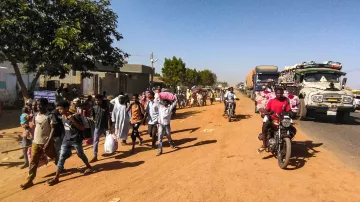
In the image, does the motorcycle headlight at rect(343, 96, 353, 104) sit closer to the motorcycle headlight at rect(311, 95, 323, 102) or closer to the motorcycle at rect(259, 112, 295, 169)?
the motorcycle headlight at rect(311, 95, 323, 102)

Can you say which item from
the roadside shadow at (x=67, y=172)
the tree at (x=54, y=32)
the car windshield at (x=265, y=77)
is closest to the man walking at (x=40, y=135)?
the roadside shadow at (x=67, y=172)

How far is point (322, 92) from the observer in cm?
1188

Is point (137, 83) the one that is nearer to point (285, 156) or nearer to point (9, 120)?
point (9, 120)

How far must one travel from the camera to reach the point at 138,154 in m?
7.22

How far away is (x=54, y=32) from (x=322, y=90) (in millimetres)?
12749

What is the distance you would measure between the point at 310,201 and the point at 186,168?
2.57 m

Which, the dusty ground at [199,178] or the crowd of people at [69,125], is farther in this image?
the crowd of people at [69,125]

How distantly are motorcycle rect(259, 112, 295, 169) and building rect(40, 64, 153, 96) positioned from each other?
69.7ft

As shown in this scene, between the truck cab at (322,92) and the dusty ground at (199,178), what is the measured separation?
5160 mm

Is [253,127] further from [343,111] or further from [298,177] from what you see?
[298,177]

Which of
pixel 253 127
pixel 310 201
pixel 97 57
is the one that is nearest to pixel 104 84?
pixel 97 57

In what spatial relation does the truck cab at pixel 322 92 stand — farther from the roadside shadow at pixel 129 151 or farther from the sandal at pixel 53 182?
the sandal at pixel 53 182

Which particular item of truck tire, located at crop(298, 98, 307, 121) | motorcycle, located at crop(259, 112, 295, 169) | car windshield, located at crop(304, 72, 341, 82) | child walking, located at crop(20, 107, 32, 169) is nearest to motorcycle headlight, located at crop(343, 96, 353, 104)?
truck tire, located at crop(298, 98, 307, 121)

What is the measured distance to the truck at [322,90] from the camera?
1180 cm
